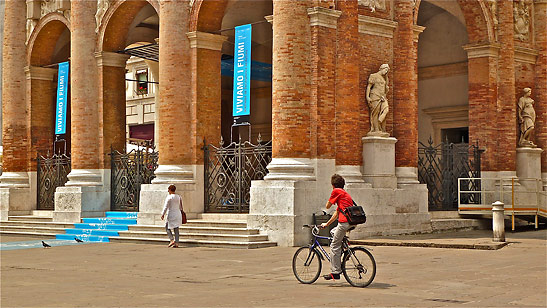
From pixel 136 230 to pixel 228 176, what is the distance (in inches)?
108

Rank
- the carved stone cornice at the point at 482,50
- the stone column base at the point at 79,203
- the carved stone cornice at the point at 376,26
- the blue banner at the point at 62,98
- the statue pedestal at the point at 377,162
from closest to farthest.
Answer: the statue pedestal at the point at 377,162
the carved stone cornice at the point at 376,26
the carved stone cornice at the point at 482,50
the stone column base at the point at 79,203
the blue banner at the point at 62,98

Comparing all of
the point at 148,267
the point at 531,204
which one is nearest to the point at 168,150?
the point at 148,267

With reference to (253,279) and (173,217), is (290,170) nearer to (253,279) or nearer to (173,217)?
(173,217)

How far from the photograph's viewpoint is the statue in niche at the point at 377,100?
1862 centimetres

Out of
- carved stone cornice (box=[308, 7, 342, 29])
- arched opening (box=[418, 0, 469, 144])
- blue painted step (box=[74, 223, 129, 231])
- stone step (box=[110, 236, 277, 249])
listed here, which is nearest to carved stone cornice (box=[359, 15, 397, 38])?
carved stone cornice (box=[308, 7, 342, 29])

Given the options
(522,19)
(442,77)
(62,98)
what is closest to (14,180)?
(62,98)

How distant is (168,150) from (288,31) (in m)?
4.85

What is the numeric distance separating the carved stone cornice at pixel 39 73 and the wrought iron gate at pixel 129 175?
5.08 m

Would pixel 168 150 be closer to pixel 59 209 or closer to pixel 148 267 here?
pixel 59 209

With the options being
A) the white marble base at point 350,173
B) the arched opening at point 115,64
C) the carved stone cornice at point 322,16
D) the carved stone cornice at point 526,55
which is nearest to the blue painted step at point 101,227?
the arched opening at point 115,64

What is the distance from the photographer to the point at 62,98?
25250mm

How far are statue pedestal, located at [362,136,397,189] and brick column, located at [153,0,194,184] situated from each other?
459 centimetres

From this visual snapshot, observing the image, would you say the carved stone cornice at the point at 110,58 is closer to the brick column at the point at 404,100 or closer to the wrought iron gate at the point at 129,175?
the wrought iron gate at the point at 129,175

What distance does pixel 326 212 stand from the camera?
1697cm
